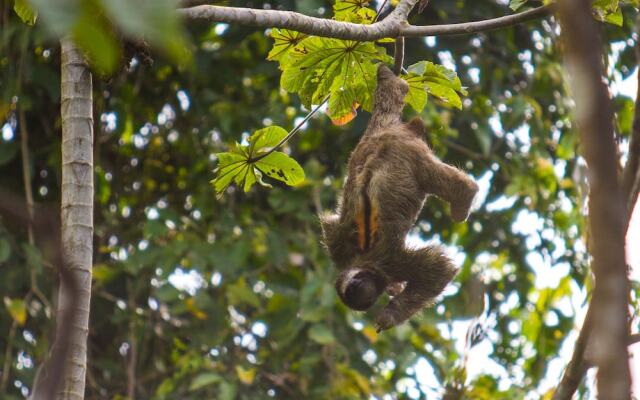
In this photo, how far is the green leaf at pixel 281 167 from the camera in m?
3.43

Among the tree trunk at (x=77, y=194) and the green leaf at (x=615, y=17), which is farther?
the green leaf at (x=615, y=17)

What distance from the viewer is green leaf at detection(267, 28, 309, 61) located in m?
3.35

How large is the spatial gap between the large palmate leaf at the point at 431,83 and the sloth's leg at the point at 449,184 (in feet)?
0.84

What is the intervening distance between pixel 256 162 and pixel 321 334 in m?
2.28

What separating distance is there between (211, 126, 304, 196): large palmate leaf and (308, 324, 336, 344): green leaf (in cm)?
209

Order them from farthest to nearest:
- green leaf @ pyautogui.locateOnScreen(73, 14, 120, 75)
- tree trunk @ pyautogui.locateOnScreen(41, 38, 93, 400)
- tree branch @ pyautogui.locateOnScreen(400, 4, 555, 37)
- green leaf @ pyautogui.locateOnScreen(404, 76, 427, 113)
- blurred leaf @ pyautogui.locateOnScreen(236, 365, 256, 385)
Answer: blurred leaf @ pyautogui.locateOnScreen(236, 365, 256, 385) < green leaf @ pyautogui.locateOnScreen(404, 76, 427, 113) < tree branch @ pyautogui.locateOnScreen(400, 4, 555, 37) < tree trunk @ pyautogui.locateOnScreen(41, 38, 93, 400) < green leaf @ pyautogui.locateOnScreen(73, 14, 120, 75)

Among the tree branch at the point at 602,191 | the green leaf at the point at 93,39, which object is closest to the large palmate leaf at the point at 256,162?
the green leaf at the point at 93,39

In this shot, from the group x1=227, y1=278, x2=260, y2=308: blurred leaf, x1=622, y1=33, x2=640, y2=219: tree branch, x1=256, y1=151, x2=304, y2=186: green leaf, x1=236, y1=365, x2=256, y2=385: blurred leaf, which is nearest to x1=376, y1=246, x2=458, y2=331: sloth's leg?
x1=256, y1=151, x2=304, y2=186: green leaf

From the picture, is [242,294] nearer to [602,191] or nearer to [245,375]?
[245,375]

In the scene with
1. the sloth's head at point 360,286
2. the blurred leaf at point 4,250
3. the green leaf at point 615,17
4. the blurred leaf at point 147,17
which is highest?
the blurred leaf at point 147,17

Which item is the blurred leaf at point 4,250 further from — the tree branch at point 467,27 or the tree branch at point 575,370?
the tree branch at point 575,370

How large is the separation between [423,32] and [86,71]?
1.17 metres

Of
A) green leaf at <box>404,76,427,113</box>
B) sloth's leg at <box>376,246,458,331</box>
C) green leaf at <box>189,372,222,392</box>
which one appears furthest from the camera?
green leaf at <box>189,372,222,392</box>

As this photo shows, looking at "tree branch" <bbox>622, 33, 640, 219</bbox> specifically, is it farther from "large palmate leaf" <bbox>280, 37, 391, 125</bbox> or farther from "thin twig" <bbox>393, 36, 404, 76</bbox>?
"large palmate leaf" <bbox>280, 37, 391, 125</bbox>
